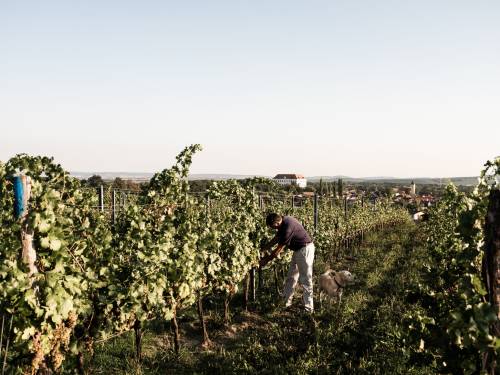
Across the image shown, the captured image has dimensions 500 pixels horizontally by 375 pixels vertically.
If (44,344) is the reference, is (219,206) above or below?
above

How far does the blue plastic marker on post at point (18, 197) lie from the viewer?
3.63 metres

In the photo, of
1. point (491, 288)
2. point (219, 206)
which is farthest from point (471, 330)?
point (219, 206)

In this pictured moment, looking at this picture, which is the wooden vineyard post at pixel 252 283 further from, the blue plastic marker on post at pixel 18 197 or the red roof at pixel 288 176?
the red roof at pixel 288 176

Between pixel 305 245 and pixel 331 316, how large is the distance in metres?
1.26

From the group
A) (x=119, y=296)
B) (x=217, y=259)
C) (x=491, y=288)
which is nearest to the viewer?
(x=491, y=288)

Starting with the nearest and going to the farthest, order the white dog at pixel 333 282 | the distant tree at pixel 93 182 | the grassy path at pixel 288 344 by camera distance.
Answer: the grassy path at pixel 288 344 < the white dog at pixel 333 282 < the distant tree at pixel 93 182

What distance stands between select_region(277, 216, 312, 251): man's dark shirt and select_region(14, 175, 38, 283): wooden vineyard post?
4.56 metres

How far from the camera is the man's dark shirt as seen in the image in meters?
7.55

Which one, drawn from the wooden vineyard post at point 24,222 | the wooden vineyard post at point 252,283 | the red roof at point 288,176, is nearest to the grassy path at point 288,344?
the wooden vineyard post at point 252,283

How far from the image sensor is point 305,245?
25.3 ft

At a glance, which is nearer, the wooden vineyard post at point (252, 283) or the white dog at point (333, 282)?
the white dog at point (333, 282)

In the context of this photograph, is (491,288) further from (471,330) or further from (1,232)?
(1,232)

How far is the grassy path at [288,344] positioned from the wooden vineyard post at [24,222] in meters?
2.20

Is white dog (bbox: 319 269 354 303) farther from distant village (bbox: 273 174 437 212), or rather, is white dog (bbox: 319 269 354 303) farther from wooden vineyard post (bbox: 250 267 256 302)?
distant village (bbox: 273 174 437 212)
